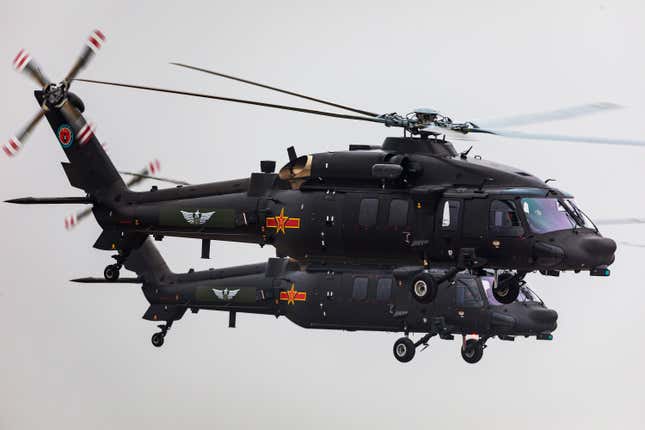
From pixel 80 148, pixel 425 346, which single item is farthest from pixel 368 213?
pixel 425 346

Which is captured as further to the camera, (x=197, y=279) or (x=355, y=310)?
(x=197, y=279)

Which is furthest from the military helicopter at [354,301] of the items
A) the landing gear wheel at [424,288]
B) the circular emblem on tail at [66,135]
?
the landing gear wheel at [424,288]

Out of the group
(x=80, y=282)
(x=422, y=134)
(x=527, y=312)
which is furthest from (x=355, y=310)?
(x=422, y=134)

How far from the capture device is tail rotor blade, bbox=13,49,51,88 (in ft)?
110

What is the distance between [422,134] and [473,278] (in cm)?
889

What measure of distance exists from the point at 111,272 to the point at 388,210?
25.5 feet

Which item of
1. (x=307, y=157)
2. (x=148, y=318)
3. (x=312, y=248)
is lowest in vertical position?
(x=148, y=318)

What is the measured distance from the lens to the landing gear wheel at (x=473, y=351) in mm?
38875

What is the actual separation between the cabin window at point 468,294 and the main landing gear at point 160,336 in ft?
32.9

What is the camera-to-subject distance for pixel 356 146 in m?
30.8

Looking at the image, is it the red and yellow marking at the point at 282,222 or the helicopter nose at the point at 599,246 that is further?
the red and yellow marking at the point at 282,222

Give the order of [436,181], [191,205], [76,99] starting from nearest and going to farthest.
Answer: [436,181], [191,205], [76,99]

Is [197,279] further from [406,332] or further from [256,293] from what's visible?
[406,332]

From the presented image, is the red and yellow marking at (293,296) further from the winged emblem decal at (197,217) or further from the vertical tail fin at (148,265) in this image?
the winged emblem decal at (197,217)
